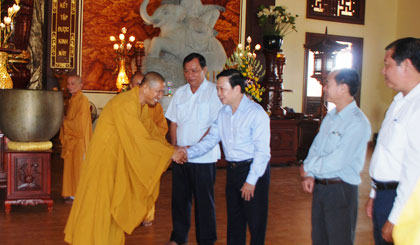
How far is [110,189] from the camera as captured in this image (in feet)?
8.90

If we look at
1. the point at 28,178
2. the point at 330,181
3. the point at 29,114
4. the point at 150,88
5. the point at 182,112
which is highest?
the point at 150,88

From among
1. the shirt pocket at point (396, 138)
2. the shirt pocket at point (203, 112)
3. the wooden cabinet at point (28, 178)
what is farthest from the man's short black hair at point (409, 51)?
the wooden cabinet at point (28, 178)

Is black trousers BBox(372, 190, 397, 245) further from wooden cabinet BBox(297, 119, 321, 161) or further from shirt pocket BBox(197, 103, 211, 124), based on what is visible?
wooden cabinet BBox(297, 119, 321, 161)

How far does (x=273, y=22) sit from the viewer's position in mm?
9117

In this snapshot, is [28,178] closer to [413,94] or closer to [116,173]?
[116,173]

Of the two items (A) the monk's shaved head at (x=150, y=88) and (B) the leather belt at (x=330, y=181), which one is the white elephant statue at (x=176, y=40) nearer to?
(A) the monk's shaved head at (x=150, y=88)

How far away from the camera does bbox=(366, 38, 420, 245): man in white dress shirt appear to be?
171 cm

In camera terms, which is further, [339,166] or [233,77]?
[233,77]

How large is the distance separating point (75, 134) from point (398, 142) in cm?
357

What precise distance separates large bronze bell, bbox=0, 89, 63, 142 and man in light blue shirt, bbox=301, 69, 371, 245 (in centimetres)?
271

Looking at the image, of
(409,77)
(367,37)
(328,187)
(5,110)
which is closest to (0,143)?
(5,110)

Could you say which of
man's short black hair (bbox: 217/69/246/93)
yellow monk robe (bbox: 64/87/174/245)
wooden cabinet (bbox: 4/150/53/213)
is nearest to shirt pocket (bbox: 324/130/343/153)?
man's short black hair (bbox: 217/69/246/93)

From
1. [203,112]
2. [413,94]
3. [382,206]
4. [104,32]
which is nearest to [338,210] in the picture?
[382,206]

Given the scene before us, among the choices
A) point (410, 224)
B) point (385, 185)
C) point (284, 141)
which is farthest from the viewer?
point (284, 141)
